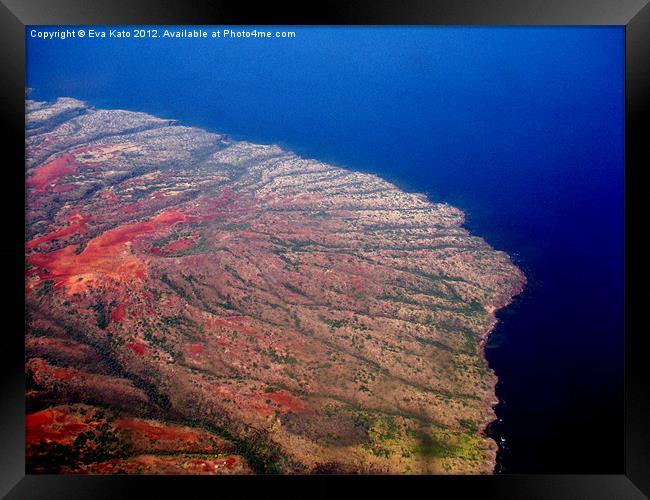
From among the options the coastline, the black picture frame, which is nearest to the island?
the coastline

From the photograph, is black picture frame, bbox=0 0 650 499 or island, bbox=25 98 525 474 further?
island, bbox=25 98 525 474

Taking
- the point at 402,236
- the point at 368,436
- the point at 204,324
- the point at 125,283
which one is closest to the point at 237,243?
the point at 204,324

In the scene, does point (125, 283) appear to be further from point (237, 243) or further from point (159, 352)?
point (237, 243)

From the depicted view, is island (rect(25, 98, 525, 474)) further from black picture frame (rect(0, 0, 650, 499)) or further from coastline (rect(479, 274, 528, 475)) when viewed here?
black picture frame (rect(0, 0, 650, 499))
